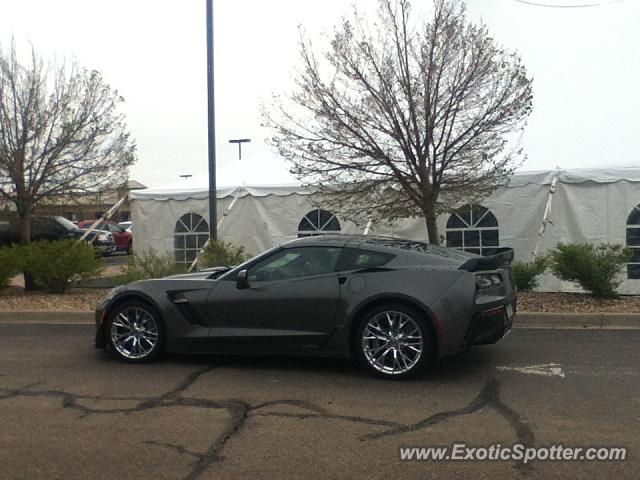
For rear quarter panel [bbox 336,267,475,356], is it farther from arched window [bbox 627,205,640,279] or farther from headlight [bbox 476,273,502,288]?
arched window [bbox 627,205,640,279]

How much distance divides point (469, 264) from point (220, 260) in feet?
19.6

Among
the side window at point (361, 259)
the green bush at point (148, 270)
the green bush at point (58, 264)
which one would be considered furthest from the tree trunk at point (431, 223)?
the green bush at point (58, 264)

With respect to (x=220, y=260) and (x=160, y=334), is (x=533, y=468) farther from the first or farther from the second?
(x=220, y=260)

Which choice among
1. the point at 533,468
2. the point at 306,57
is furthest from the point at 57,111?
the point at 533,468

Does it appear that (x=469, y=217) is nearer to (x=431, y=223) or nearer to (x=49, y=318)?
(x=431, y=223)

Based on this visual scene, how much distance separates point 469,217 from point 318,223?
2.96 metres

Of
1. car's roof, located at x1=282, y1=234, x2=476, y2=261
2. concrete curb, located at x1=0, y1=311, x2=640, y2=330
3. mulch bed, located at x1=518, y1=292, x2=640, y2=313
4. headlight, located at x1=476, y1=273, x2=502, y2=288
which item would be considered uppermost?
car's roof, located at x1=282, y1=234, x2=476, y2=261

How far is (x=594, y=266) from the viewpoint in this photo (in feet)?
31.7

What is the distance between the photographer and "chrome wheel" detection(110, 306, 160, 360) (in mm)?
6914

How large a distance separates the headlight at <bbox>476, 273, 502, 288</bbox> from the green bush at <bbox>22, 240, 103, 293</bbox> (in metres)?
7.80

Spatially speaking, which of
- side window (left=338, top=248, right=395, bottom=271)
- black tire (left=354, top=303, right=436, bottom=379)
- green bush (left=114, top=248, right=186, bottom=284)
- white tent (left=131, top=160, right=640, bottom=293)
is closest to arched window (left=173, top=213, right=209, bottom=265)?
white tent (left=131, top=160, right=640, bottom=293)

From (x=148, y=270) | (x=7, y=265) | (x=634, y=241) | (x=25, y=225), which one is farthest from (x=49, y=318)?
(x=634, y=241)

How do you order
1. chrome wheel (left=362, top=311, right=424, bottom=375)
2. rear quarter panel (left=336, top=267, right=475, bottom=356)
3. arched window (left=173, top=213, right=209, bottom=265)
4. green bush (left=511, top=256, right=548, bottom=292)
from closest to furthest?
rear quarter panel (left=336, top=267, right=475, bottom=356) < chrome wheel (left=362, top=311, right=424, bottom=375) < green bush (left=511, top=256, right=548, bottom=292) < arched window (left=173, top=213, right=209, bottom=265)

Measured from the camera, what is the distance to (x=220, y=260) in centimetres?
1128
